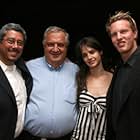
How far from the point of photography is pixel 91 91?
10.8 feet

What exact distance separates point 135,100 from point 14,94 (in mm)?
893

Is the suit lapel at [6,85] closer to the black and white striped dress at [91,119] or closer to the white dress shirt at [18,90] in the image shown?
the white dress shirt at [18,90]

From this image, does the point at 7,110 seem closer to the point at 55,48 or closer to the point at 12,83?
the point at 12,83

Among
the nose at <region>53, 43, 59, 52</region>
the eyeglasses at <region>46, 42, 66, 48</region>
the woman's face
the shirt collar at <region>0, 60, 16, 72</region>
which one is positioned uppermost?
the eyeglasses at <region>46, 42, 66, 48</region>

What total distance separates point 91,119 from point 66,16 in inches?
99.9

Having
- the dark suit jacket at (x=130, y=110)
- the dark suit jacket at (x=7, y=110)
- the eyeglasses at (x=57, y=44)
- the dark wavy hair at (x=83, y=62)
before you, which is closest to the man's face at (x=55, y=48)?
the eyeglasses at (x=57, y=44)

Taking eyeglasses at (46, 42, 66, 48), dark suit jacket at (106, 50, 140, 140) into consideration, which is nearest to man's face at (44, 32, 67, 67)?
eyeglasses at (46, 42, 66, 48)

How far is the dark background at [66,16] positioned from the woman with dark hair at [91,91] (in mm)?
1848

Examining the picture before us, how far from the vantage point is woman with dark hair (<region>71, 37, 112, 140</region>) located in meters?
3.23

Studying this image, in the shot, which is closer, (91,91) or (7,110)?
(7,110)

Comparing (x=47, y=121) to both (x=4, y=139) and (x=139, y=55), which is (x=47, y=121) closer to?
(x=4, y=139)

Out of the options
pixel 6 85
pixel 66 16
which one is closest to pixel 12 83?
pixel 6 85

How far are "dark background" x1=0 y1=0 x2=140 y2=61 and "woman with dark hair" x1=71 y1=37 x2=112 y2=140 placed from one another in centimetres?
185

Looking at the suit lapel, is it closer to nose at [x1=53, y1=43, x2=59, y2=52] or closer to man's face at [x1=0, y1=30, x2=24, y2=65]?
man's face at [x1=0, y1=30, x2=24, y2=65]
